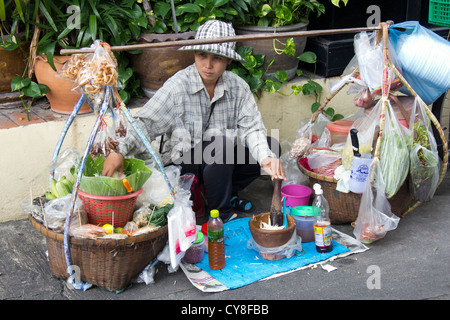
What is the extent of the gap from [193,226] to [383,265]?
1181 mm

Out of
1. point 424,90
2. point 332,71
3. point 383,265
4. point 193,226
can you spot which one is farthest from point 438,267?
point 332,71

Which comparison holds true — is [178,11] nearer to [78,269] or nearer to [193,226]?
[193,226]

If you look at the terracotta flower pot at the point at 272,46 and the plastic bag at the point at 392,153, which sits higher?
the terracotta flower pot at the point at 272,46

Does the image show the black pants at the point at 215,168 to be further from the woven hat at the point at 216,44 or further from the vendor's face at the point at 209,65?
the woven hat at the point at 216,44

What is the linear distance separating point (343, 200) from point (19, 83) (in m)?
2.42

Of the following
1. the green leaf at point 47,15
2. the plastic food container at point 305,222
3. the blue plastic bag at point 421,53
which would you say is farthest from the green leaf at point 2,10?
the blue plastic bag at point 421,53

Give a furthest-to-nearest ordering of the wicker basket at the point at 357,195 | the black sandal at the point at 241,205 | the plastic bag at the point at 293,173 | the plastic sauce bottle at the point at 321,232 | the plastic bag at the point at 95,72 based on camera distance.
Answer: the plastic bag at the point at 293,173
the black sandal at the point at 241,205
the wicker basket at the point at 357,195
the plastic sauce bottle at the point at 321,232
the plastic bag at the point at 95,72

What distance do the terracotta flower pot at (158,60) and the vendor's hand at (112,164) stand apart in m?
1.38

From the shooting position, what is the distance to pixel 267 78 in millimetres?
4688

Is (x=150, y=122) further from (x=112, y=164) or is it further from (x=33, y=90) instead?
(x=33, y=90)

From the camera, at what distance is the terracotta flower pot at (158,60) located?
4.22 m

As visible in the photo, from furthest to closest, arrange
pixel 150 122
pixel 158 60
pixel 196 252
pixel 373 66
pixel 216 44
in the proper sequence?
pixel 158 60
pixel 373 66
pixel 150 122
pixel 216 44
pixel 196 252

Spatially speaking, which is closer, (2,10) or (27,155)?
(2,10)

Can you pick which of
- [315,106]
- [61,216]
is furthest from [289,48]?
[61,216]
